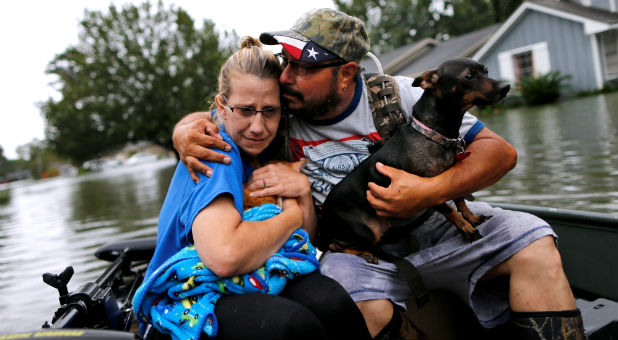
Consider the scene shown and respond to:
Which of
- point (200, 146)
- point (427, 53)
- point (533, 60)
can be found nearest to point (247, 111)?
point (200, 146)

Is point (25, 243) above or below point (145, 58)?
below

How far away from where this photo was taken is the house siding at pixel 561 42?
62.4 ft

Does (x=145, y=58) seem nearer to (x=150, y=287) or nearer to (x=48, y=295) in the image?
(x=48, y=295)

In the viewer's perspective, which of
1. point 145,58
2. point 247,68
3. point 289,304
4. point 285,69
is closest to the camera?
point 289,304

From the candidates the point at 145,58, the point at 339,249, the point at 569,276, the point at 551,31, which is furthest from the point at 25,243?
the point at 145,58

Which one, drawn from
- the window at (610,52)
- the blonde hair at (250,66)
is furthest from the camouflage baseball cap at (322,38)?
the window at (610,52)

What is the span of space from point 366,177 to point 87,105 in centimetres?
3168

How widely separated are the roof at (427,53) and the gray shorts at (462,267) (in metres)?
23.0

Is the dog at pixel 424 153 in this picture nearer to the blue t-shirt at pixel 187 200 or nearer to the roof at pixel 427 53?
the blue t-shirt at pixel 187 200

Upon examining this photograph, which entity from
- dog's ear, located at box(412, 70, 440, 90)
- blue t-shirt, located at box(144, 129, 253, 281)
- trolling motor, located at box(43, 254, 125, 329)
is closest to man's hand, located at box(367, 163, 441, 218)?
dog's ear, located at box(412, 70, 440, 90)

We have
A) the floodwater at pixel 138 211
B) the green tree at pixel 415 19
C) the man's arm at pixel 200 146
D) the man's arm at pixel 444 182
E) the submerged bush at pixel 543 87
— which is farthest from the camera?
the green tree at pixel 415 19

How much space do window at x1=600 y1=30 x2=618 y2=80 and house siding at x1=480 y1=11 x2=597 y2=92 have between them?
1.97ft

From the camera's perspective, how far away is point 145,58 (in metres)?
29.6

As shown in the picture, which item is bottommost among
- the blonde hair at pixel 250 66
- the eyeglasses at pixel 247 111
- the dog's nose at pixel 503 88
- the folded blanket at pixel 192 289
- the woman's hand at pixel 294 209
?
the folded blanket at pixel 192 289
